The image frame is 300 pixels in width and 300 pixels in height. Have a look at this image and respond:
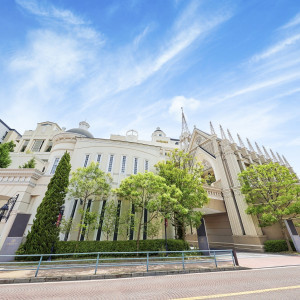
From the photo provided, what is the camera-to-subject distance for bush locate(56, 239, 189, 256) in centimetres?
1176

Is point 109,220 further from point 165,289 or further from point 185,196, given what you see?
point 165,289

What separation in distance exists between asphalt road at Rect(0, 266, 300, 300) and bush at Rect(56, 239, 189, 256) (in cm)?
548

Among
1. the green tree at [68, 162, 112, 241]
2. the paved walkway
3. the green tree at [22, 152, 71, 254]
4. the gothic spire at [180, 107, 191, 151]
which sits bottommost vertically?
the paved walkway

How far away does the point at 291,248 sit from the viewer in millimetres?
15484

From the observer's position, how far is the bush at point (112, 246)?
11755mm

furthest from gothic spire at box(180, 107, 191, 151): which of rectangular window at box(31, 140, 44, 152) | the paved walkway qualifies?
rectangular window at box(31, 140, 44, 152)

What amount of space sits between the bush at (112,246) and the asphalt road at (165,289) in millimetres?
5479

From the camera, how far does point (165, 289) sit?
586 centimetres

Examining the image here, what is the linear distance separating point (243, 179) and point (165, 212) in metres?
11.5

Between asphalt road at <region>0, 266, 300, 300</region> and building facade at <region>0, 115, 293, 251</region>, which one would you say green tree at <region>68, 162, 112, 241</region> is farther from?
asphalt road at <region>0, 266, 300, 300</region>

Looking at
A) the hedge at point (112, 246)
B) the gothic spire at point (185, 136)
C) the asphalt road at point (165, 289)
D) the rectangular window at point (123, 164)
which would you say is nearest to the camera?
the asphalt road at point (165, 289)

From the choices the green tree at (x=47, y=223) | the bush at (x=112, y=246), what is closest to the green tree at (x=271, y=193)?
the bush at (x=112, y=246)

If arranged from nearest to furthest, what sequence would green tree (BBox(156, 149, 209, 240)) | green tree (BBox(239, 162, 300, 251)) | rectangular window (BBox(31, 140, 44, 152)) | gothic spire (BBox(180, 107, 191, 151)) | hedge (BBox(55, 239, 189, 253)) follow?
hedge (BBox(55, 239, 189, 253)) → green tree (BBox(156, 149, 209, 240)) → green tree (BBox(239, 162, 300, 251)) → gothic spire (BBox(180, 107, 191, 151)) → rectangular window (BBox(31, 140, 44, 152))

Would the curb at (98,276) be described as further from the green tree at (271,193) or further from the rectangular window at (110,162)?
the rectangular window at (110,162)
